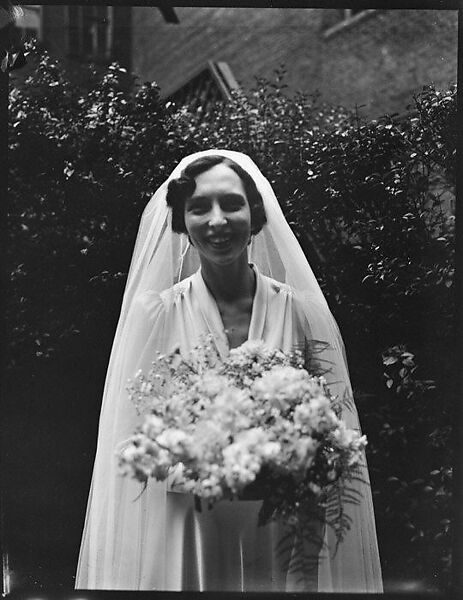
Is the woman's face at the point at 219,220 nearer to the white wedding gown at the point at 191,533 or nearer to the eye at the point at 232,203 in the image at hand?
the eye at the point at 232,203

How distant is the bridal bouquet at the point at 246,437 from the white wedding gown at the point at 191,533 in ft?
0.42

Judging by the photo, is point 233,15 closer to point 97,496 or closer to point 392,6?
point 392,6

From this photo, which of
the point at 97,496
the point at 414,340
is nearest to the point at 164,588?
the point at 97,496

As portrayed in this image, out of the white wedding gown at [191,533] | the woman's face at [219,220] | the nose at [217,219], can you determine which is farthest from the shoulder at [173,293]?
the nose at [217,219]

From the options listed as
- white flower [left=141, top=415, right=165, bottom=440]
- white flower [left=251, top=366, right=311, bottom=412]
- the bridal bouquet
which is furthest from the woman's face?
white flower [left=141, top=415, right=165, bottom=440]

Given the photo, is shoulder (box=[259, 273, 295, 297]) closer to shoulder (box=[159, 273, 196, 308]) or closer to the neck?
the neck

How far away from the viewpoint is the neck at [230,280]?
3416mm

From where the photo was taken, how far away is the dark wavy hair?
3.40 m

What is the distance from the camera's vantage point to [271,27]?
12.1 feet

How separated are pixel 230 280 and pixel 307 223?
44 cm

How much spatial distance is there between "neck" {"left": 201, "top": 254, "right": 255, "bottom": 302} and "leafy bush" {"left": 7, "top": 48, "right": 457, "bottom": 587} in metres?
0.31

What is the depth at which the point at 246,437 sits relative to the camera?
284cm

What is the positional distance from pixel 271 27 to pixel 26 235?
140cm

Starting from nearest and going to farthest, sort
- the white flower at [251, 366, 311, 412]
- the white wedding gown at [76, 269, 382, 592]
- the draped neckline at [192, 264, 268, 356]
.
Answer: the white flower at [251, 366, 311, 412], the white wedding gown at [76, 269, 382, 592], the draped neckline at [192, 264, 268, 356]
